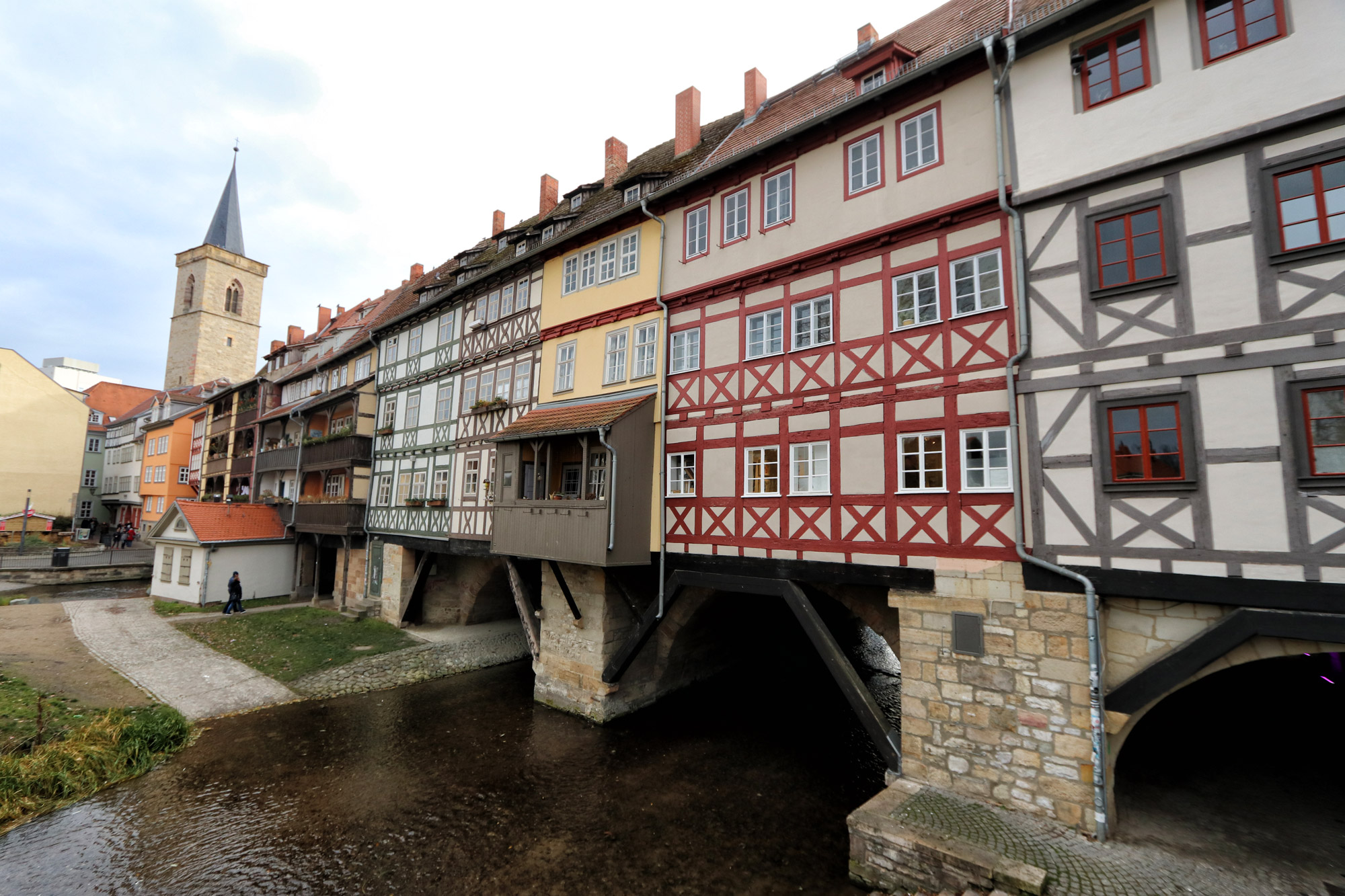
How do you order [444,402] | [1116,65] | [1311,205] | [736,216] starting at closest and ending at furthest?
[1311,205] → [1116,65] → [736,216] → [444,402]

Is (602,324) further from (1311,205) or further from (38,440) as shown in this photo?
(38,440)

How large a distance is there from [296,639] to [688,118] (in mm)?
19608

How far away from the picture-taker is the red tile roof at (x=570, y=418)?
1230 cm

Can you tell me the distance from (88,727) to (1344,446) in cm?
1924

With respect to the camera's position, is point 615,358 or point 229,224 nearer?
point 615,358

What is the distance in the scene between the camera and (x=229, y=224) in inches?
2232

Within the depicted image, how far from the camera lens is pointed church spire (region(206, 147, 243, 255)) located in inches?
2197

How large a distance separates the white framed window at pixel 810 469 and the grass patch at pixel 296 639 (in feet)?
47.8

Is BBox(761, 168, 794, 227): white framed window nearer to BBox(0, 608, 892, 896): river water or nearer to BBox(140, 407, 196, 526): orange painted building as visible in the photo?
BBox(0, 608, 892, 896): river water

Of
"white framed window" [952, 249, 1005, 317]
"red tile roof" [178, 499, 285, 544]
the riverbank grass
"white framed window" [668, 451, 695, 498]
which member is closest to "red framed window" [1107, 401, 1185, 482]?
"white framed window" [952, 249, 1005, 317]

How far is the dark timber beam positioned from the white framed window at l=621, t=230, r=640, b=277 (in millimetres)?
11349

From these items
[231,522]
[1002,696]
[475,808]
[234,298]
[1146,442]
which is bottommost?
[475,808]

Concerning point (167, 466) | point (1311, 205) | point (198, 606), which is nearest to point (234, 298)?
point (167, 466)

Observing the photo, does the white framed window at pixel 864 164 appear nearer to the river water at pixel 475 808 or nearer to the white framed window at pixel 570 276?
the white framed window at pixel 570 276
